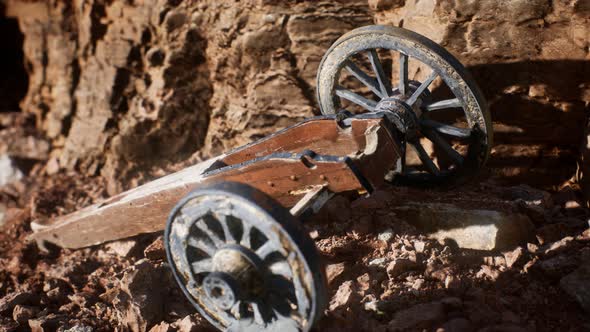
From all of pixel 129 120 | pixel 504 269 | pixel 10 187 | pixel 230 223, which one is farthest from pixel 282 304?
pixel 10 187

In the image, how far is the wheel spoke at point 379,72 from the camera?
3.80 metres

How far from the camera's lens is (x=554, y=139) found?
4.18 meters

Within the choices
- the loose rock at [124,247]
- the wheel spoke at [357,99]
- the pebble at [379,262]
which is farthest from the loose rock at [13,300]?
the wheel spoke at [357,99]

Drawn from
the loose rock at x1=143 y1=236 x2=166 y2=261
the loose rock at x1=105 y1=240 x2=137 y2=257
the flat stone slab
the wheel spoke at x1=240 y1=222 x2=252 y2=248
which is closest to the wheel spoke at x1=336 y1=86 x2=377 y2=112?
the flat stone slab

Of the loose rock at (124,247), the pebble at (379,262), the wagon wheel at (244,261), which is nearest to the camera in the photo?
the wagon wheel at (244,261)

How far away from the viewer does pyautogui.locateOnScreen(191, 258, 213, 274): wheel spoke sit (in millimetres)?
2947

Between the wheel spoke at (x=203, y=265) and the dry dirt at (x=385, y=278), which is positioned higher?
the wheel spoke at (x=203, y=265)

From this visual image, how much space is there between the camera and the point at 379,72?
3.84 metres

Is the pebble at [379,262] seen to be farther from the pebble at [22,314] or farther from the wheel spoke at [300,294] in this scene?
the pebble at [22,314]

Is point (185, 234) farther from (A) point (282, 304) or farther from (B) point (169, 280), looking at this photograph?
(B) point (169, 280)

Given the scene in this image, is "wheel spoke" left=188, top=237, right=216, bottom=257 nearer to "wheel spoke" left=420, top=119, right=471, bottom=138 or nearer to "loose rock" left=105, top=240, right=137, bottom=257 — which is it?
"loose rock" left=105, top=240, right=137, bottom=257

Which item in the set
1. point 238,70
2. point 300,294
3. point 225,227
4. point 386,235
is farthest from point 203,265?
point 238,70

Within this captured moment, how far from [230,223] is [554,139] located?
2.97 metres

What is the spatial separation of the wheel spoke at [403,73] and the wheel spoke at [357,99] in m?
0.28
